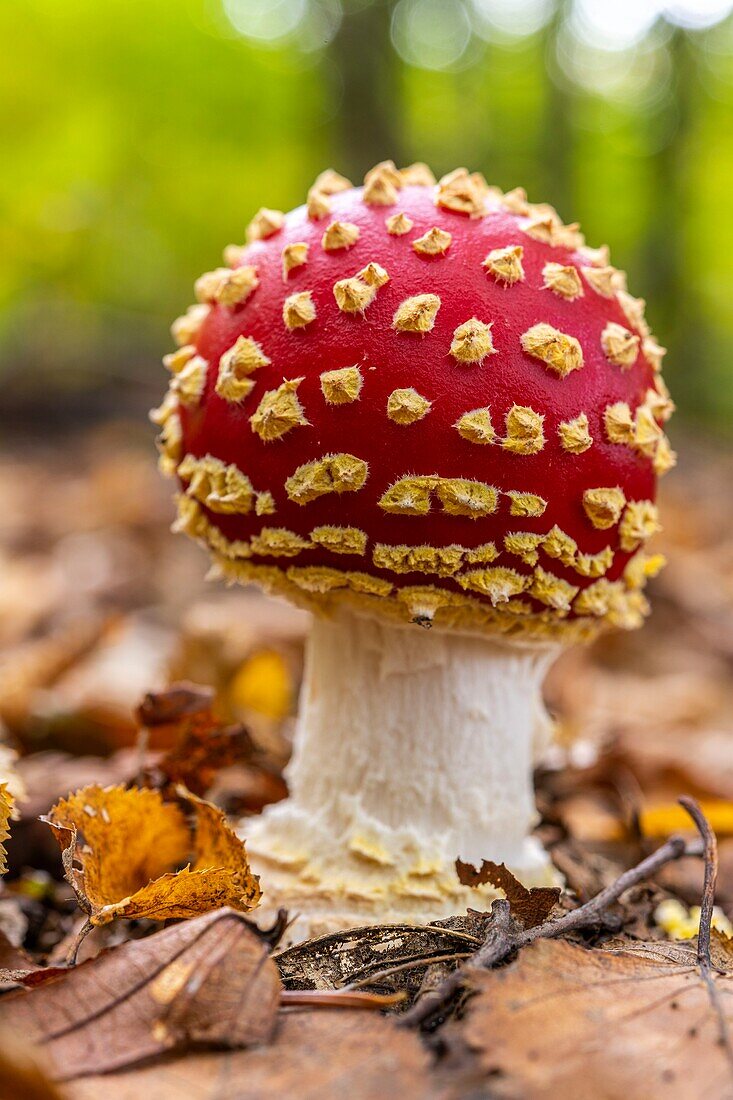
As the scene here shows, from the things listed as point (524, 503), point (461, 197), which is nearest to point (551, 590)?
point (524, 503)

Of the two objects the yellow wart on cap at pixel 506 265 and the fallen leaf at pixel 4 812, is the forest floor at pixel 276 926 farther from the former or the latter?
the yellow wart on cap at pixel 506 265

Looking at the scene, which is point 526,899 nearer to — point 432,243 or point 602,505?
point 602,505

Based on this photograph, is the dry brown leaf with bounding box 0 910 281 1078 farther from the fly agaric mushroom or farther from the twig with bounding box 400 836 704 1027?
the fly agaric mushroom

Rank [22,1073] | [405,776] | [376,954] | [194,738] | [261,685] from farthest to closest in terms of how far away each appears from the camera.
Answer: [261,685] < [194,738] < [405,776] < [376,954] < [22,1073]

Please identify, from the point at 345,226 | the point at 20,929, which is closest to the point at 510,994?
the point at 20,929

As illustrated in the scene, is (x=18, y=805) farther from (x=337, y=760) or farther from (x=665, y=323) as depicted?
(x=665, y=323)

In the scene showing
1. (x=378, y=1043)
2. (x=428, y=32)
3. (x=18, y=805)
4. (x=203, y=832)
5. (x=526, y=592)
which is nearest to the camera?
(x=378, y=1043)
